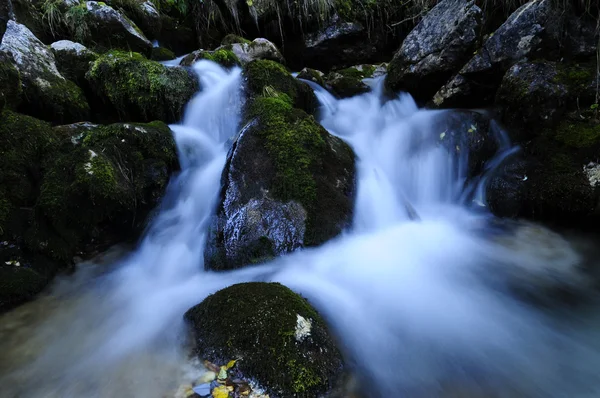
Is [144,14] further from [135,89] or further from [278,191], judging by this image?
[278,191]

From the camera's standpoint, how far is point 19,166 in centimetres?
369

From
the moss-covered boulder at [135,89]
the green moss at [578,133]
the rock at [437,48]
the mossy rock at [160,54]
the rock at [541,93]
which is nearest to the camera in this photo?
the green moss at [578,133]

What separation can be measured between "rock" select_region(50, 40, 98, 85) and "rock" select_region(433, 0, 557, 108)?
661cm

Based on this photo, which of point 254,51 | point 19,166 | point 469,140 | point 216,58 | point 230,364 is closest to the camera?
point 230,364

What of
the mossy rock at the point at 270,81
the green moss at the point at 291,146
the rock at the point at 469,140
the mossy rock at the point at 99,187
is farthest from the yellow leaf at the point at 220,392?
the mossy rock at the point at 270,81

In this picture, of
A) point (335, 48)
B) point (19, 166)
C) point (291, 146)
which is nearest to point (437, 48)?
point (335, 48)

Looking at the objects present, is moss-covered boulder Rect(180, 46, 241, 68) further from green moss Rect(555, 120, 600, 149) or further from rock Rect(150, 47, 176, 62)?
green moss Rect(555, 120, 600, 149)

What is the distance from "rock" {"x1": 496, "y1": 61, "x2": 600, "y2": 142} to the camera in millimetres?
4473

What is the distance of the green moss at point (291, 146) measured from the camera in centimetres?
397

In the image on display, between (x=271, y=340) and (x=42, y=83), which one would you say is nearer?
(x=271, y=340)

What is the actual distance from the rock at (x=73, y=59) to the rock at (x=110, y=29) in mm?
1541

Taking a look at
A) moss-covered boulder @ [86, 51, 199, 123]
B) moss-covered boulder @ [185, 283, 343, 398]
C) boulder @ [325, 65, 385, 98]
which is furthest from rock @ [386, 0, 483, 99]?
moss-covered boulder @ [185, 283, 343, 398]

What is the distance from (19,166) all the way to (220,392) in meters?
3.50

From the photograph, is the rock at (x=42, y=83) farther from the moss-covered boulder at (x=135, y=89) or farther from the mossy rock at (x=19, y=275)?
the mossy rock at (x=19, y=275)
